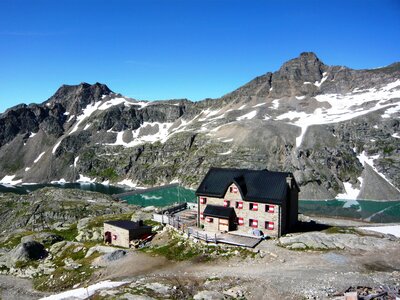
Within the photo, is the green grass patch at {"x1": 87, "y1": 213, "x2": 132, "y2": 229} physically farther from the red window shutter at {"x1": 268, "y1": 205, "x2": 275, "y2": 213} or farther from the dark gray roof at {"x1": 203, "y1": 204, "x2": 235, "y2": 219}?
the red window shutter at {"x1": 268, "y1": 205, "x2": 275, "y2": 213}

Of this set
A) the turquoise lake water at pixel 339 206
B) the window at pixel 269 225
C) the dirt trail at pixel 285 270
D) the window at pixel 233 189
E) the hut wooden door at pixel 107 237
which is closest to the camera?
the dirt trail at pixel 285 270

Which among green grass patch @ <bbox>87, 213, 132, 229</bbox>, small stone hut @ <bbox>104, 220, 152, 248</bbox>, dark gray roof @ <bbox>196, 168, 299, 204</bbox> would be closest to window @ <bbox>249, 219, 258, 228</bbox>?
dark gray roof @ <bbox>196, 168, 299, 204</bbox>

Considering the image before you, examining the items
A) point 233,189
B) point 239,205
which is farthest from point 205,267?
point 233,189

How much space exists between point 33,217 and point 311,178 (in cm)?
11551

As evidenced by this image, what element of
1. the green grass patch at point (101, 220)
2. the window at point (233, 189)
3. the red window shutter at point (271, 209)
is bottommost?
the green grass patch at point (101, 220)

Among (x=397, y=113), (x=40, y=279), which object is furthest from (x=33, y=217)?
(x=397, y=113)

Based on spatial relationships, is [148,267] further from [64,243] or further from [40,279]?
[64,243]

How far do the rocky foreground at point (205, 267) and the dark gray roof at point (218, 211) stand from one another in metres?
5.42

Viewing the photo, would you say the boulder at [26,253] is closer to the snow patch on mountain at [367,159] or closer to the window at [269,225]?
the window at [269,225]

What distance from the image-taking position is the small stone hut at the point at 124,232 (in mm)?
56062

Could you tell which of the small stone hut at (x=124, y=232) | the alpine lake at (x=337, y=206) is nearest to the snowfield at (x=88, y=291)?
the small stone hut at (x=124, y=232)

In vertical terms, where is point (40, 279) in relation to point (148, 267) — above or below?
below

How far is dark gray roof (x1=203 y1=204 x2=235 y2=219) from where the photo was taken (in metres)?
52.2

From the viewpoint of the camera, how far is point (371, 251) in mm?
44500
